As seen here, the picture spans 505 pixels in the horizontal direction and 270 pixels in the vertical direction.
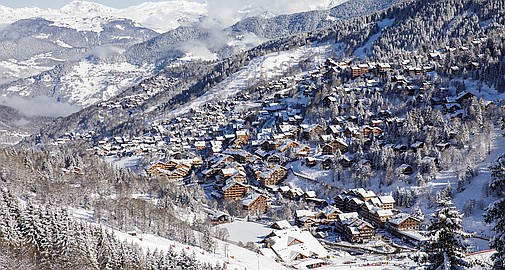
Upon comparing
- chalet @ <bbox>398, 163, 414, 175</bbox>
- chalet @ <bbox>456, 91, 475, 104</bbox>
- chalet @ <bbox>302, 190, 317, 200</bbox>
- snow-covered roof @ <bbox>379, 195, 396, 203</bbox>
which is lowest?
chalet @ <bbox>302, 190, 317, 200</bbox>

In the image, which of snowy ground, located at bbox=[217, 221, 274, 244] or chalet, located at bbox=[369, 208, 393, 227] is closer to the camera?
snowy ground, located at bbox=[217, 221, 274, 244]

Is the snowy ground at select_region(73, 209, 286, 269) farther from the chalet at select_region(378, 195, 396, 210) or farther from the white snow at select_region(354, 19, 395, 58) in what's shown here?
the white snow at select_region(354, 19, 395, 58)

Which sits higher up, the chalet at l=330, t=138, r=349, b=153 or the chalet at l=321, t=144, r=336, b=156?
the chalet at l=330, t=138, r=349, b=153

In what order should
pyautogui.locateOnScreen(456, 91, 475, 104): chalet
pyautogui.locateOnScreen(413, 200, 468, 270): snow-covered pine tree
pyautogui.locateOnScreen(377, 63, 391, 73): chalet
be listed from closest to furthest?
pyautogui.locateOnScreen(413, 200, 468, 270): snow-covered pine tree
pyautogui.locateOnScreen(456, 91, 475, 104): chalet
pyautogui.locateOnScreen(377, 63, 391, 73): chalet

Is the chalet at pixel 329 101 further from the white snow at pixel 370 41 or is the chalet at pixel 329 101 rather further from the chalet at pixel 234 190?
the white snow at pixel 370 41

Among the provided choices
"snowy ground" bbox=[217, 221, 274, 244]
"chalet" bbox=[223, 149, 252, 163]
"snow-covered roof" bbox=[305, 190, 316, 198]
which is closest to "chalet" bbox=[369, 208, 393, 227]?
"snow-covered roof" bbox=[305, 190, 316, 198]

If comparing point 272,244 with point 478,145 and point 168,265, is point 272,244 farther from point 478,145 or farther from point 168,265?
point 478,145

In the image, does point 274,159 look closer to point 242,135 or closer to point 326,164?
point 326,164

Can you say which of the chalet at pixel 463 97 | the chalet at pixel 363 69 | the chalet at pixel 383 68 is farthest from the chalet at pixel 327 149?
the chalet at pixel 363 69
